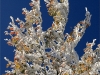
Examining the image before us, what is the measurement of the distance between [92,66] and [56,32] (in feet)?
7.43

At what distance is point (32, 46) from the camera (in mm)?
9500

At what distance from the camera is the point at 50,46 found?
955 cm

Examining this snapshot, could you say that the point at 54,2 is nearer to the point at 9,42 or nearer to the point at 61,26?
the point at 61,26

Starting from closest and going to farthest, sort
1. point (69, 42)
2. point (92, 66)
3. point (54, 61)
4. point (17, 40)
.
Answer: point (92, 66)
point (69, 42)
point (54, 61)
point (17, 40)

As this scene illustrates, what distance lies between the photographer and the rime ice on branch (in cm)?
816

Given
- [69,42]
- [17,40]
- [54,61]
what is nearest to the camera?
[69,42]

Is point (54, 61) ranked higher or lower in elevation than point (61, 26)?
lower

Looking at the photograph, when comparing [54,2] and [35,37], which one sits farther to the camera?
[54,2]

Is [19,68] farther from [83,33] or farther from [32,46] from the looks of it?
[83,33]

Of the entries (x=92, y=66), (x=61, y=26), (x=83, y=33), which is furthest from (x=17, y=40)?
(x=92, y=66)

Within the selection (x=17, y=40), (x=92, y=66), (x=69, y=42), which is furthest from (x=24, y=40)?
(x=92, y=66)

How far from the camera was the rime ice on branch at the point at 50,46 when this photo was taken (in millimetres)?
8164

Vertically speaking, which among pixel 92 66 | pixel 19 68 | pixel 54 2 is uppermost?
pixel 54 2

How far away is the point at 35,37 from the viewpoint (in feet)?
31.2
